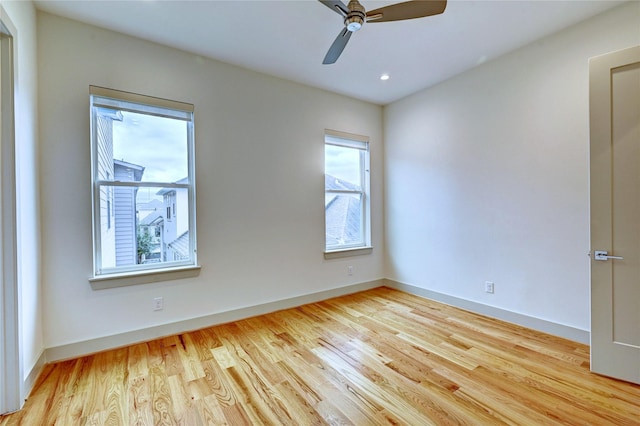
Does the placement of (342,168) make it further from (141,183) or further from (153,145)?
(141,183)

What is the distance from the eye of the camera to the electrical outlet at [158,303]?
2.66 m

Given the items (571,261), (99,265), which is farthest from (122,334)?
(571,261)

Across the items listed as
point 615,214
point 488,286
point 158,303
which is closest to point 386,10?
point 615,214

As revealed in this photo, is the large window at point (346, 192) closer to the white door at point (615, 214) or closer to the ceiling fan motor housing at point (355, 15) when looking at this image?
the ceiling fan motor housing at point (355, 15)

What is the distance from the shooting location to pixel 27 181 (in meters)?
1.96

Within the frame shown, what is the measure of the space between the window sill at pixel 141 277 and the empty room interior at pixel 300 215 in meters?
0.02

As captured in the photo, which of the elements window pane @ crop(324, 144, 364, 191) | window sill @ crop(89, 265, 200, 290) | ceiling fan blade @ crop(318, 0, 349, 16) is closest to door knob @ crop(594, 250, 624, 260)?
ceiling fan blade @ crop(318, 0, 349, 16)

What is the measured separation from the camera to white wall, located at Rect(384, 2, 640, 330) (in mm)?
2475

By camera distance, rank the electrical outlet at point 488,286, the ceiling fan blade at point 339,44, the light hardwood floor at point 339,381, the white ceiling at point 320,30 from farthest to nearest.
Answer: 1. the electrical outlet at point 488,286
2. the white ceiling at point 320,30
3. the ceiling fan blade at point 339,44
4. the light hardwood floor at point 339,381

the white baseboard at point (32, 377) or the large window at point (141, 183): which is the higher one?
the large window at point (141, 183)

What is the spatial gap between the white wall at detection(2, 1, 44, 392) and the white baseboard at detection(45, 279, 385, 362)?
19cm

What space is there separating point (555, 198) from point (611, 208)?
2.15ft

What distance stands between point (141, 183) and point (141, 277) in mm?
871

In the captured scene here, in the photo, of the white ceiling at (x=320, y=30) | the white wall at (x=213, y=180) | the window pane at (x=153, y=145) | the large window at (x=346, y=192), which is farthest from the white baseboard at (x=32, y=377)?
the large window at (x=346, y=192)
